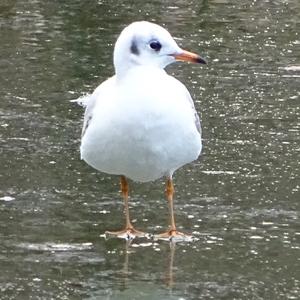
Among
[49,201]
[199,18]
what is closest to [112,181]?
[49,201]

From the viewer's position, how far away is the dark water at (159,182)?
5.34 metres

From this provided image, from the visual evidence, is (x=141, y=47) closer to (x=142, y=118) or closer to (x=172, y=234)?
(x=142, y=118)

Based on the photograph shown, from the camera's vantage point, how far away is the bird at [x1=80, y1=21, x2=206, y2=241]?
5.63m

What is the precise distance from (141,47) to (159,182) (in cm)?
134

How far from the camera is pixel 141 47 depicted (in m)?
5.82

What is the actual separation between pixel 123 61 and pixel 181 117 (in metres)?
0.42

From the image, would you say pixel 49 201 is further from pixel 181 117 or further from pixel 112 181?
pixel 181 117

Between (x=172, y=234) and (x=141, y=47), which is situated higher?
(x=141, y=47)

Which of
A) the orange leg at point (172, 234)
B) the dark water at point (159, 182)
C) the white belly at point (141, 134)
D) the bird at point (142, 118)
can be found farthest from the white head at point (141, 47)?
the dark water at point (159, 182)

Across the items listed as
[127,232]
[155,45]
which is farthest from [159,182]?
[155,45]

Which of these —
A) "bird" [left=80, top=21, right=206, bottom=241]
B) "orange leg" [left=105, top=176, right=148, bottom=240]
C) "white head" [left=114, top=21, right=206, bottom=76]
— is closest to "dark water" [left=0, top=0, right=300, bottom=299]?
"orange leg" [left=105, top=176, right=148, bottom=240]

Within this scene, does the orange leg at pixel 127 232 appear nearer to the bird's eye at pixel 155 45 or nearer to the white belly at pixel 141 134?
the white belly at pixel 141 134

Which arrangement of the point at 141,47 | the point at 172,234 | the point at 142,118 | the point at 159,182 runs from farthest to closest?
the point at 159,182 → the point at 172,234 → the point at 141,47 → the point at 142,118

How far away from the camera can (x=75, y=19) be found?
1224 cm
